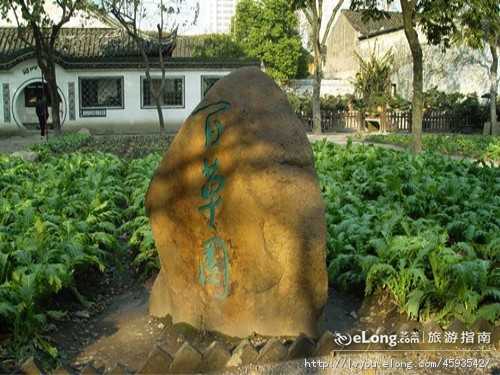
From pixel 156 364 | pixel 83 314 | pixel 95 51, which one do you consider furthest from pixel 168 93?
pixel 156 364

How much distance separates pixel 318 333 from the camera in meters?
4.32

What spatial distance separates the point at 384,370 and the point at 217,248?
1.32 meters

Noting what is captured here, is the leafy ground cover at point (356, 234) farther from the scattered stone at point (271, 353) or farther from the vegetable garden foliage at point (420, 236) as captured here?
the scattered stone at point (271, 353)

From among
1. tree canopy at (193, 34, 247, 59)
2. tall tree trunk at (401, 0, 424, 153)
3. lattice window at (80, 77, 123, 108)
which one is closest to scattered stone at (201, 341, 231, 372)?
tall tree trunk at (401, 0, 424, 153)

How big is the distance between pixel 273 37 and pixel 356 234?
41688 millimetres

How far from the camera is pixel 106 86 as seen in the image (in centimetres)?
3172

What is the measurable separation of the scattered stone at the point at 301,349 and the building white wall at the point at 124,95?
27.9 meters

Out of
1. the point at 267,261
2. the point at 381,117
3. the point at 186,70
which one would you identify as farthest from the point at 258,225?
the point at 186,70

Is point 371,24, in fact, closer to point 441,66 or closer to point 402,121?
point 441,66

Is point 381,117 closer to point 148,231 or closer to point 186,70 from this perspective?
point 186,70

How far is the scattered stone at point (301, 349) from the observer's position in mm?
3730

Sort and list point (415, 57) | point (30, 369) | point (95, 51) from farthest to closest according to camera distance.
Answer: point (95, 51) < point (415, 57) < point (30, 369)

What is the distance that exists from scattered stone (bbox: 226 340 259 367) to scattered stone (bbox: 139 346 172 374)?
370mm

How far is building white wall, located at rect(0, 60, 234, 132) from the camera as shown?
30.2m
